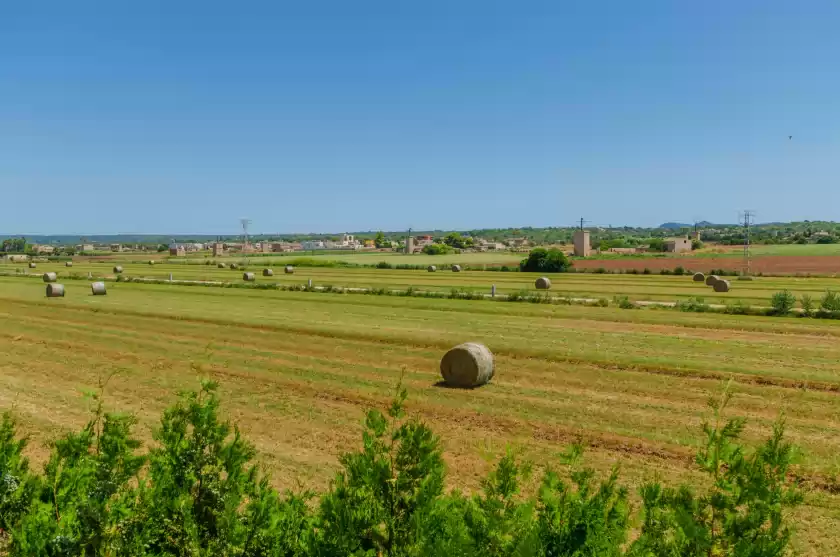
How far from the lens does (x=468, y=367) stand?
69.7 feet

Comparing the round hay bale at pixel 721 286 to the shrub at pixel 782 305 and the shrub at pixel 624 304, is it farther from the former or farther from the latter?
the shrub at pixel 782 305

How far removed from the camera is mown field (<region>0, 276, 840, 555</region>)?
14.9 meters

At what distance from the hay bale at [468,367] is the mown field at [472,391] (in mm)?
521

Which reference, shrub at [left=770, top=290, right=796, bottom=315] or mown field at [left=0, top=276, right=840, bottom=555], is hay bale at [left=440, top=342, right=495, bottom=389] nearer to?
mown field at [left=0, top=276, right=840, bottom=555]

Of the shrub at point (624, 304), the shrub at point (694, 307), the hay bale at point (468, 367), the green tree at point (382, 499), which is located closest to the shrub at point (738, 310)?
the shrub at point (694, 307)

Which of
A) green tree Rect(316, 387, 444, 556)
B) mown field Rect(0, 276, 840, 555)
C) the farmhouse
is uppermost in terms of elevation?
the farmhouse

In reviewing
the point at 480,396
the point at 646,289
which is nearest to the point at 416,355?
the point at 480,396

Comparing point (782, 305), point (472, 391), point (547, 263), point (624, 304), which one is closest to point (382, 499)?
point (472, 391)

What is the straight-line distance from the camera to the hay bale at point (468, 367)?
69.6 ft

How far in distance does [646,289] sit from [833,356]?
34793 millimetres

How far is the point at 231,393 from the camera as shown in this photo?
20688mm

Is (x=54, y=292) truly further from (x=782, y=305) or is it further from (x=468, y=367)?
(x=782, y=305)

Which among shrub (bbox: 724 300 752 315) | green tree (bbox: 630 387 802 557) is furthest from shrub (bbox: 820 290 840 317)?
green tree (bbox: 630 387 802 557)

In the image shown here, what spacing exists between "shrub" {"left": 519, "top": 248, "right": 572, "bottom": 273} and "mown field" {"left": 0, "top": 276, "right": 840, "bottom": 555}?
1934 inches
